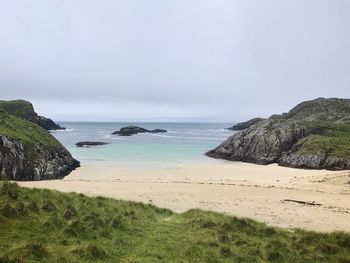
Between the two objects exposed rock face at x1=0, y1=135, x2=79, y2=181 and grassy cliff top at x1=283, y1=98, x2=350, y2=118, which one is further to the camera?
grassy cliff top at x1=283, y1=98, x2=350, y2=118

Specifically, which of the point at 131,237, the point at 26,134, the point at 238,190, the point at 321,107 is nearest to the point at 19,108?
the point at 26,134

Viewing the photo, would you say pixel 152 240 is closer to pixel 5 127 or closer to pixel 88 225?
pixel 88 225

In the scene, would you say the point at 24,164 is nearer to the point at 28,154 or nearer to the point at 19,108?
the point at 28,154

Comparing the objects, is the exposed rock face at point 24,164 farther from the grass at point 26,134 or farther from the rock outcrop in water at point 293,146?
the rock outcrop in water at point 293,146

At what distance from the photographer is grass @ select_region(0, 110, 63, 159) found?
50281mm

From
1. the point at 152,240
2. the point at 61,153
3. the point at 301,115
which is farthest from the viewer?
the point at 301,115

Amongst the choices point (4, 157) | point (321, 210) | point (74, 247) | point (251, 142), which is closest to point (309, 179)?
point (321, 210)

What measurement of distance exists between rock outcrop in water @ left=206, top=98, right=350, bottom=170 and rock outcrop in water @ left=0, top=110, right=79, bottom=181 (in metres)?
36.5

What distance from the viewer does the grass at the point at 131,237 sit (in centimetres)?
1445

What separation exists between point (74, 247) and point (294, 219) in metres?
17.4

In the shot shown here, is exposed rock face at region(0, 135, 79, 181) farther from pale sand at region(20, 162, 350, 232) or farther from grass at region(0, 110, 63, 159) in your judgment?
pale sand at region(20, 162, 350, 232)

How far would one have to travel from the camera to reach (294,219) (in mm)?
27219

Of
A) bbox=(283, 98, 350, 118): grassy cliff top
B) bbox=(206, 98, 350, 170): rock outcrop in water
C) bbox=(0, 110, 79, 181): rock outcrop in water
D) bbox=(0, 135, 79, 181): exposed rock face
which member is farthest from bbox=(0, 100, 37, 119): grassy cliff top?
bbox=(283, 98, 350, 118): grassy cliff top

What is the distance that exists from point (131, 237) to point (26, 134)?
1666 inches
